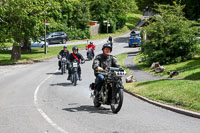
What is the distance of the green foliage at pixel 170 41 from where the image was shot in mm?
24438

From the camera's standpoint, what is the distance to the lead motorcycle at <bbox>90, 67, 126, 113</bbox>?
31.9 feet

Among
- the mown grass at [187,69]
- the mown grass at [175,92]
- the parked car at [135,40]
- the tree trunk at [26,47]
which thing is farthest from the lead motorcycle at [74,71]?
the parked car at [135,40]

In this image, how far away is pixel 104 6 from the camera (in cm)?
7494

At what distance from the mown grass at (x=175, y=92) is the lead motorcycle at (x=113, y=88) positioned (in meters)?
1.92

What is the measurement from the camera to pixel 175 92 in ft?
39.2

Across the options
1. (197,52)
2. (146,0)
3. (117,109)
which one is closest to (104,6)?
(146,0)

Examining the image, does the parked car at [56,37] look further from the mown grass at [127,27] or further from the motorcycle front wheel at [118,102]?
the motorcycle front wheel at [118,102]

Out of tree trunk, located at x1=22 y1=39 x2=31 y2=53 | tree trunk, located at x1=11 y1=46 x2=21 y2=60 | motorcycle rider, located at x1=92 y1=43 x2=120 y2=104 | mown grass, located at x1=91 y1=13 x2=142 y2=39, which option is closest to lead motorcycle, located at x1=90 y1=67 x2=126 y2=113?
motorcycle rider, located at x1=92 y1=43 x2=120 y2=104

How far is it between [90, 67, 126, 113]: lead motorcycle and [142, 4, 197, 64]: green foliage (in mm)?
14553

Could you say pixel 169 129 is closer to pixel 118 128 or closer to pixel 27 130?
pixel 118 128

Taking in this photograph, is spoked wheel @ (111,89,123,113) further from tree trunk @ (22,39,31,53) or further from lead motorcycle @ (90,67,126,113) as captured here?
tree trunk @ (22,39,31,53)

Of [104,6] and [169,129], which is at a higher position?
[104,6]

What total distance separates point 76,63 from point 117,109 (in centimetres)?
795

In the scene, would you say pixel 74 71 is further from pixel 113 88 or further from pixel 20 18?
pixel 20 18
